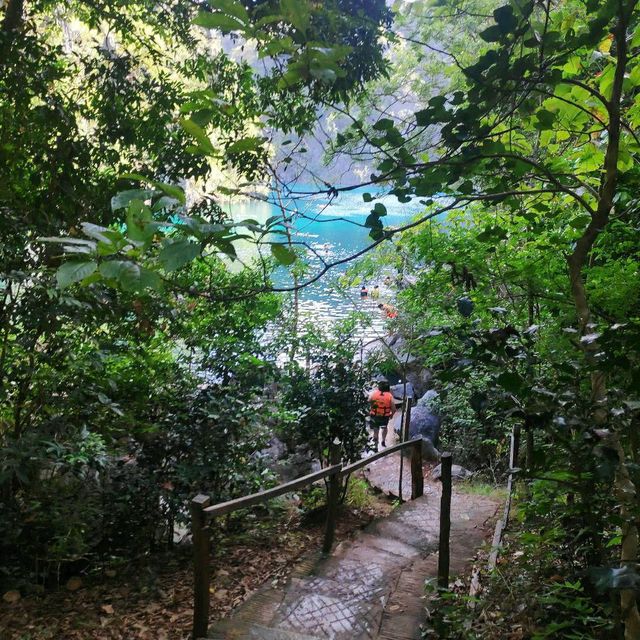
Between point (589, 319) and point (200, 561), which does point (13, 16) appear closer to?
point (200, 561)

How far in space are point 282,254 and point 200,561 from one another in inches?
107

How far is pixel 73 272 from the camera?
2.92 ft

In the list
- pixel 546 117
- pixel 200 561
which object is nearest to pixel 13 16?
pixel 546 117

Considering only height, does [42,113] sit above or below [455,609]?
above

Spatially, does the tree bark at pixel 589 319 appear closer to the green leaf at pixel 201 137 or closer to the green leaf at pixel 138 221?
the green leaf at pixel 201 137

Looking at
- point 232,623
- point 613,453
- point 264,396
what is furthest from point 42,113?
point 613,453

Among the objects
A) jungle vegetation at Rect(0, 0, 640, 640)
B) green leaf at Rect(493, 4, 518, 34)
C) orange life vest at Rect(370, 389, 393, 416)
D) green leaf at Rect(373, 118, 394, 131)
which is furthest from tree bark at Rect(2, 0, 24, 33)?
orange life vest at Rect(370, 389, 393, 416)

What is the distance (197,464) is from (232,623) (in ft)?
4.85

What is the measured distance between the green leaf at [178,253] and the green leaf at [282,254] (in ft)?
0.83

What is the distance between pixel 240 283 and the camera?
6.42m

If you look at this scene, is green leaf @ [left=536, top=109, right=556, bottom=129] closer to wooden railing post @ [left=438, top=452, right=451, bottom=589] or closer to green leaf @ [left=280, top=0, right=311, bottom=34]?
green leaf @ [left=280, top=0, right=311, bottom=34]

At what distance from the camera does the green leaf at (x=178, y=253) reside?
93 centimetres

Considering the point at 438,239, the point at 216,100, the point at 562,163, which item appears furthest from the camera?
the point at 438,239

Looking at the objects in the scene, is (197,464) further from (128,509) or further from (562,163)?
(562,163)
